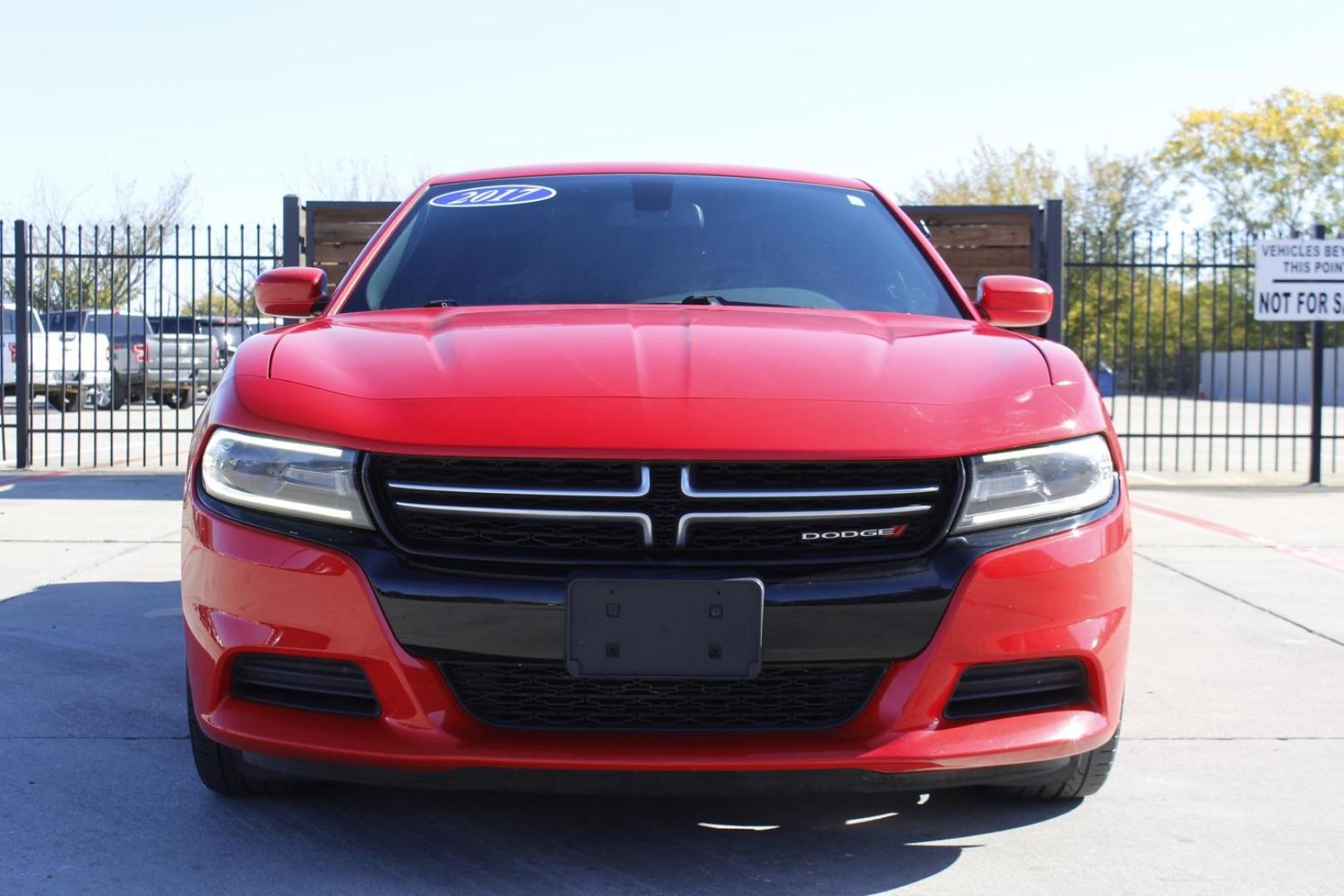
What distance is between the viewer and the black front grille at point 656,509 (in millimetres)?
2268

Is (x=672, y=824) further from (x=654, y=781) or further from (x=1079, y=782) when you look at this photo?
(x=1079, y=782)

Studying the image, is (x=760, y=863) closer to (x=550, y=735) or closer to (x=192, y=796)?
(x=550, y=735)

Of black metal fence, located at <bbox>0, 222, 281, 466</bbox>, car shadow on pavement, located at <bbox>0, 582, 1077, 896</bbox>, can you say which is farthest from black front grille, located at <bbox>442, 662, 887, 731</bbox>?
black metal fence, located at <bbox>0, 222, 281, 466</bbox>

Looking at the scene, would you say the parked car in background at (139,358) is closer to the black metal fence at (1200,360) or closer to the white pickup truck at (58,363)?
the white pickup truck at (58,363)

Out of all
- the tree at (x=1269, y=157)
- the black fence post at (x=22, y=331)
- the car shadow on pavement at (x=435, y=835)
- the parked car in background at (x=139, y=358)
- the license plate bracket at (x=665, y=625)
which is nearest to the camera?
the license plate bracket at (x=665, y=625)

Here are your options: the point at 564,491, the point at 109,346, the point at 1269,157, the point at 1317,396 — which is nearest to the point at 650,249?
the point at 564,491

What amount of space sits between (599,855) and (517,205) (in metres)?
1.90

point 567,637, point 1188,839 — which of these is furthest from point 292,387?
point 1188,839

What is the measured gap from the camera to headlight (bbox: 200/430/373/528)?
2330 millimetres

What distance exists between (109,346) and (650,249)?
554 inches

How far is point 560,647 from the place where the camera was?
2.22 meters

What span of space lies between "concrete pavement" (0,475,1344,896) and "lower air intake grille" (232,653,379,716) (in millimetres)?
368

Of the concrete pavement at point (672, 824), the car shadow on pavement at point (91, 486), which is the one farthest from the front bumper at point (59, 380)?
the concrete pavement at point (672, 824)

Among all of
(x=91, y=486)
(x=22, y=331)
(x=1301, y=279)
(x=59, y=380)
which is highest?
(x=1301, y=279)
